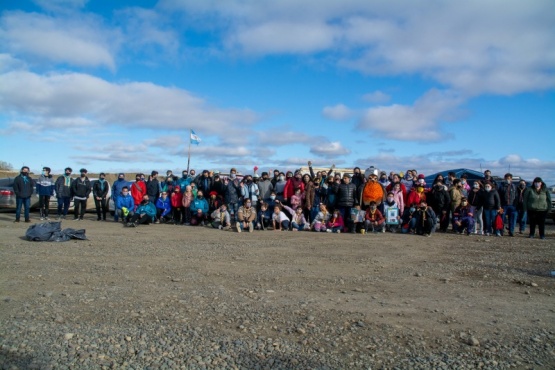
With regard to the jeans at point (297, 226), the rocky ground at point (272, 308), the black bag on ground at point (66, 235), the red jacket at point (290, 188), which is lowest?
the rocky ground at point (272, 308)

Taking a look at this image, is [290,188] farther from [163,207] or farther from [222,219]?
[163,207]

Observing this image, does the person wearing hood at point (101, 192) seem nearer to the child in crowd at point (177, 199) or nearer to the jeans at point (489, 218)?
the child in crowd at point (177, 199)

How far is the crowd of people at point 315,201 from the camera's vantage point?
42.8ft

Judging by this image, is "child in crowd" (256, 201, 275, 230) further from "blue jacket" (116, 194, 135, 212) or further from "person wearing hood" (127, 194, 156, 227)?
"blue jacket" (116, 194, 135, 212)

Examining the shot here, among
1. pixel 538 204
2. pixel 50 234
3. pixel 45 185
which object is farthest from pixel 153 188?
pixel 538 204

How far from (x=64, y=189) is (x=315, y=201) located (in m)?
9.24

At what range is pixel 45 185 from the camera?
15477mm

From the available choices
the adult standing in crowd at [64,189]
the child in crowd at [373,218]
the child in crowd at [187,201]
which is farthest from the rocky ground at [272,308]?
the adult standing in crowd at [64,189]

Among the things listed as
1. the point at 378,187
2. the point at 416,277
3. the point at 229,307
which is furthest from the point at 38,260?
the point at 378,187

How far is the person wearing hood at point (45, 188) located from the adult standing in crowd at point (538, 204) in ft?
52.8

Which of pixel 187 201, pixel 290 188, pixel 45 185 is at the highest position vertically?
pixel 290 188

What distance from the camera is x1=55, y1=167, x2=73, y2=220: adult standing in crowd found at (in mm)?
15509

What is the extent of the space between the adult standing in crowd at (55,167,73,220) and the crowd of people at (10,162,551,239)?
0.03m

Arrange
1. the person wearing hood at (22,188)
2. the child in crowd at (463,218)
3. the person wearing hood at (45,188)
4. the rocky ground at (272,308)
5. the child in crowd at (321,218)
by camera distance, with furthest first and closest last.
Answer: the person wearing hood at (45,188) → the person wearing hood at (22,188) → the child in crowd at (321,218) → the child in crowd at (463,218) → the rocky ground at (272,308)
